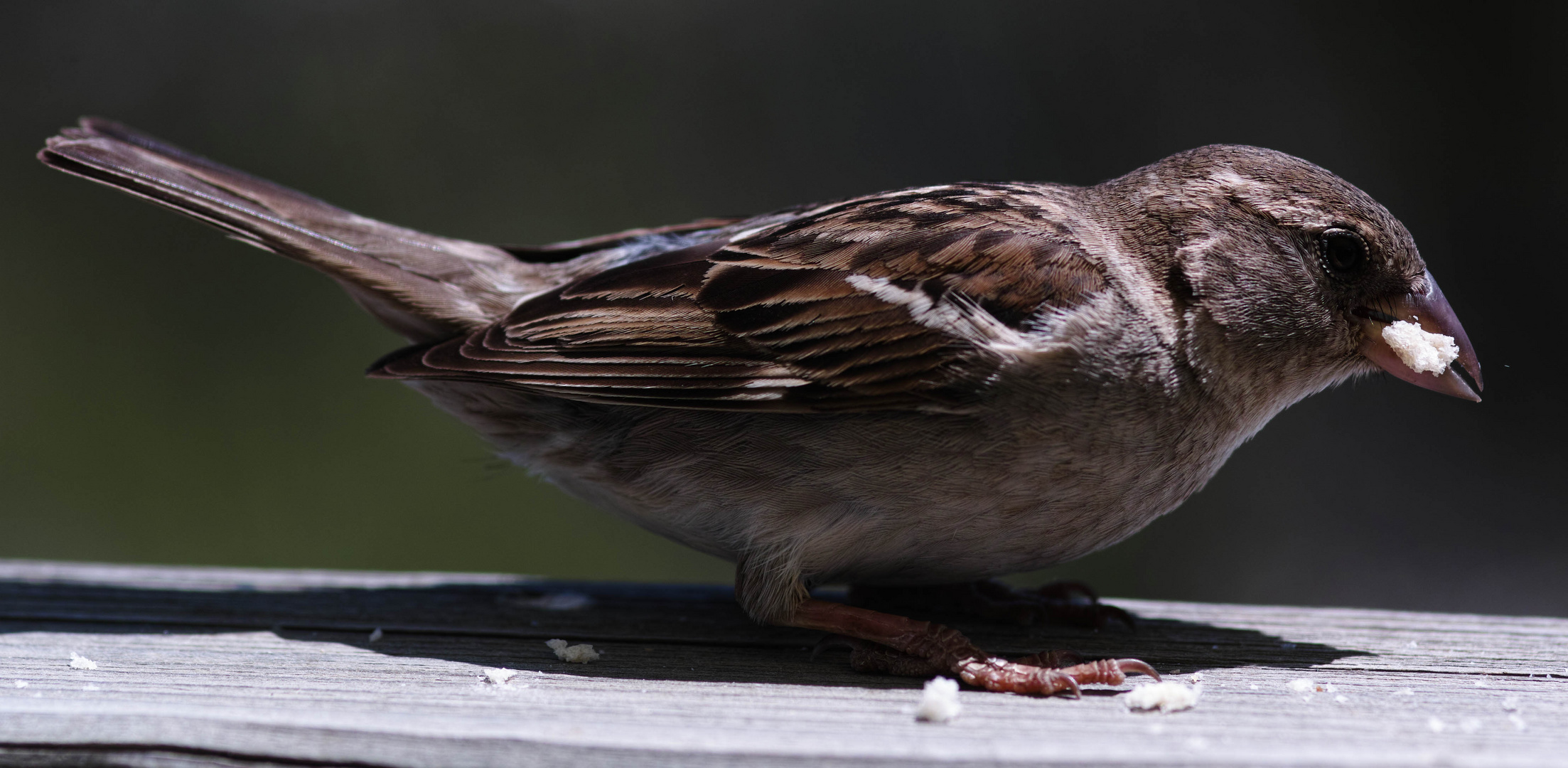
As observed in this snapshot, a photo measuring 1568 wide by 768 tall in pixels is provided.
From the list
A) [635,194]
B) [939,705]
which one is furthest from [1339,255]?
[635,194]

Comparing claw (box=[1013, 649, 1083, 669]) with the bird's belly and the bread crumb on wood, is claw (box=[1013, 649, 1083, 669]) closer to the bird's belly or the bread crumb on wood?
the bird's belly

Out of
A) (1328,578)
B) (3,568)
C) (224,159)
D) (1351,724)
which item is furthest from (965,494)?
(224,159)

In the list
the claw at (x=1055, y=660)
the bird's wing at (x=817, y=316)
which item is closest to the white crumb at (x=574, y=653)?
the bird's wing at (x=817, y=316)

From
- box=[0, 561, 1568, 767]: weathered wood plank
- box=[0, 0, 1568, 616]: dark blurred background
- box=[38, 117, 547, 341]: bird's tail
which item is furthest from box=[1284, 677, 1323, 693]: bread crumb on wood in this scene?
box=[0, 0, 1568, 616]: dark blurred background

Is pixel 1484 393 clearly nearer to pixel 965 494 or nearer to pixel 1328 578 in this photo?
pixel 1328 578

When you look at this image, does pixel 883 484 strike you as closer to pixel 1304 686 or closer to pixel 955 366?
pixel 955 366
